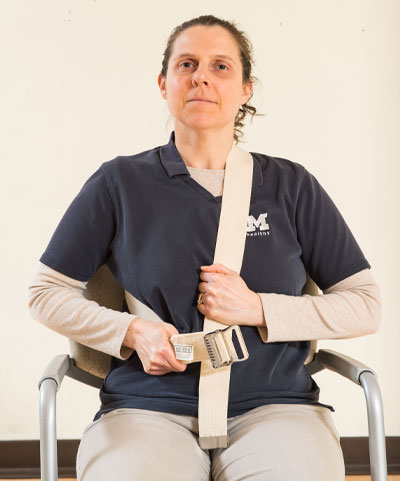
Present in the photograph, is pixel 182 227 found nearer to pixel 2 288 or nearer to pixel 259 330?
pixel 259 330

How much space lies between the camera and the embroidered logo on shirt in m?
1.49

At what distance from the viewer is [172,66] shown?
1.56 metres

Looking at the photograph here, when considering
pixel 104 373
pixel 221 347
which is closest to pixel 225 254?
pixel 221 347

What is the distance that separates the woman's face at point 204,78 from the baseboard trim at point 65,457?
173 cm

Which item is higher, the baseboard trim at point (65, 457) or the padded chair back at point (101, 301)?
the padded chair back at point (101, 301)

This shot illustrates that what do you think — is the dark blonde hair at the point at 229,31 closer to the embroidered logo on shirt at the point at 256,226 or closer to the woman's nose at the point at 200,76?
the woman's nose at the point at 200,76

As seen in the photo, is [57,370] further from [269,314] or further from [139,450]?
[269,314]

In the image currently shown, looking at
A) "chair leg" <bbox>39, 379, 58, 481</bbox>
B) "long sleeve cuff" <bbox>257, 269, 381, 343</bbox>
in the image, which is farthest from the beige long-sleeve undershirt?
"chair leg" <bbox>39, 379, 58, 481</bbox>

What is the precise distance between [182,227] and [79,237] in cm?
25

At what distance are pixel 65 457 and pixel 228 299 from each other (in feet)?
5.53

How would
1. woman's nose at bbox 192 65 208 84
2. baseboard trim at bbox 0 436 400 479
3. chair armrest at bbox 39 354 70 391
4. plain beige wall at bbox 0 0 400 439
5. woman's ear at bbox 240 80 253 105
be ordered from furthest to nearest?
baseboard trim at bbox 0 436 400 479, plain beige wall at bbox 0 0 400 439, woman's ear at bbox 240 80 253 105, woman's nose at bbox 192 65 208 84, chair armrest at bbox 39 354 70 391

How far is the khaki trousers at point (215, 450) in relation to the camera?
123 centimetres

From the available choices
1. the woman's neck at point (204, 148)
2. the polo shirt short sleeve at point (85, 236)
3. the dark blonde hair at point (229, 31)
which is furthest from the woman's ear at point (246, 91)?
the polo shirt short sleeve at point (85, 236)

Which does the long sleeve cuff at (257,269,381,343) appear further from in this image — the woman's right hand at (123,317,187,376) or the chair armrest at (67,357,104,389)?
the chair armrest at (67,357,104,389)
